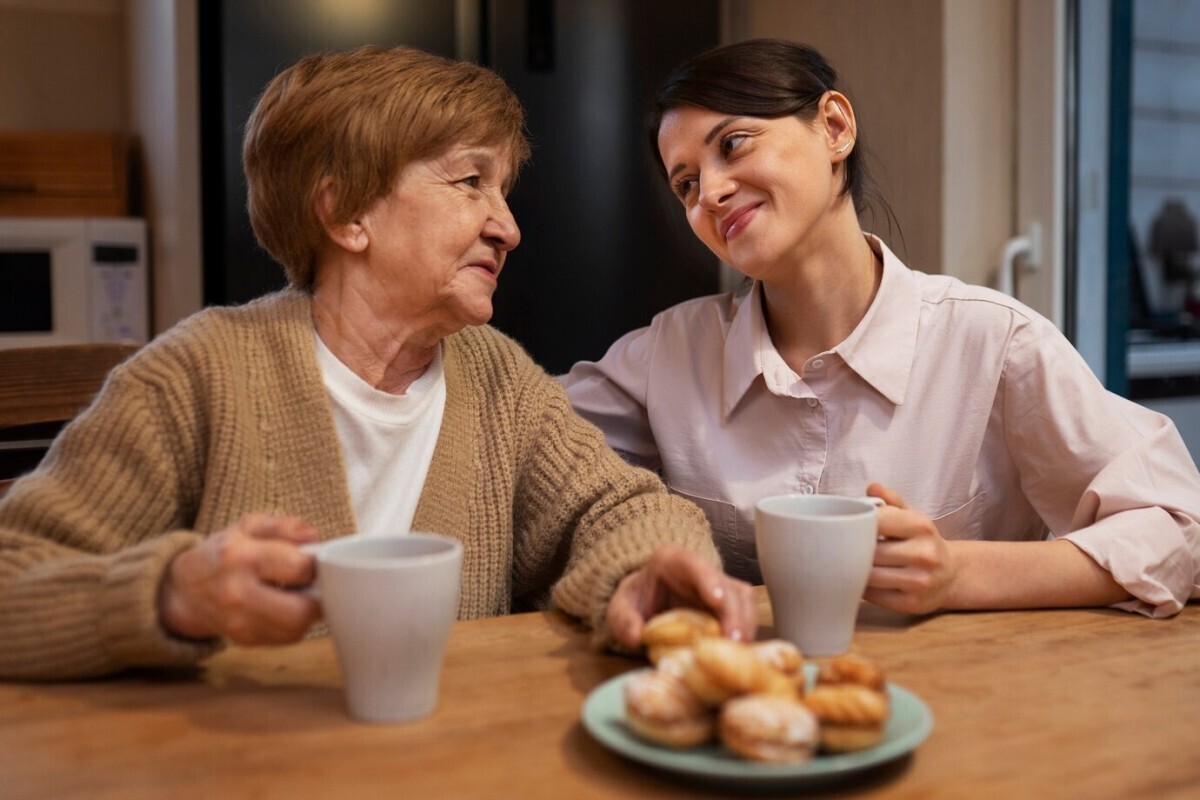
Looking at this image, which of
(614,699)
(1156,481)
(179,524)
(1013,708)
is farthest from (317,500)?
(1156,481)

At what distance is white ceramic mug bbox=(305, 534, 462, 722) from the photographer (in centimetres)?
72

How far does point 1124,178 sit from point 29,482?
7.09 ft

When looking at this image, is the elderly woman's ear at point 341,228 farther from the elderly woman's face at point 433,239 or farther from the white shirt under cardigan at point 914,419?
the white shirt under cardigan at point 914,419

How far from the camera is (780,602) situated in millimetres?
915

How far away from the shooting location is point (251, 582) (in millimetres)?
780

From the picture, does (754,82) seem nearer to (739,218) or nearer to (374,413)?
(739,218)

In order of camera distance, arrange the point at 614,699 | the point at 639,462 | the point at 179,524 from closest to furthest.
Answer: the point at 614,699, the point at 179,524, the point at 639,462

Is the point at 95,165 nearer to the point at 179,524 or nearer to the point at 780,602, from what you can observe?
the point at 179,524

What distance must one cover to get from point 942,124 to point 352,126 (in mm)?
1530

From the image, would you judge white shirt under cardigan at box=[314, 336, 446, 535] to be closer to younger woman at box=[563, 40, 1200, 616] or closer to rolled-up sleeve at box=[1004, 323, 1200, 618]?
younger woman at box=[563, 40, 1200, 616]

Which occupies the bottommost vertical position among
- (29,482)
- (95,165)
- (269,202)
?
(29,482)

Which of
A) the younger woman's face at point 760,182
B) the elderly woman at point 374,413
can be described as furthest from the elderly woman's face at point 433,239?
the younger woman's face at point 760,182

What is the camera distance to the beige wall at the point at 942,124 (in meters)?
2.34

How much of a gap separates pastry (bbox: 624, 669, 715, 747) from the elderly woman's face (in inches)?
23.5
